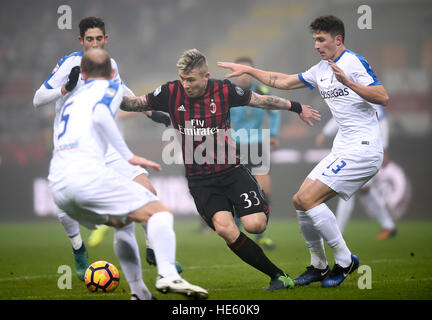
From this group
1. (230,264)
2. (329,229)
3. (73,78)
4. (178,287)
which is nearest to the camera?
(178,287)

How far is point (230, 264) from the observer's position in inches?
325

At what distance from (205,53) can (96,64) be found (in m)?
15.5

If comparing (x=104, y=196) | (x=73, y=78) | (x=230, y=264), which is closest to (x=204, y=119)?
(x=73, y=78)

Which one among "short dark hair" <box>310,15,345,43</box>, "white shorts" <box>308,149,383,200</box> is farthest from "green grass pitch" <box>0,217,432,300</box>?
"short dark hair" <box>310,15,345,43</box>

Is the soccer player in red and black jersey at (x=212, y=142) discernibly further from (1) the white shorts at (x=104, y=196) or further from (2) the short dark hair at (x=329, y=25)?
(1) the white shorts at (x=104, y=196)

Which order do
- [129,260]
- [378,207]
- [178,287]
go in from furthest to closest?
[378,207], [129,260], [178,287]

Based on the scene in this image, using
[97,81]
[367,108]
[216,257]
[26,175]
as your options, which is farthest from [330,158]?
[26,175]

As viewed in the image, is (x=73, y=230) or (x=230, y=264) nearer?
(x=73, y=230)

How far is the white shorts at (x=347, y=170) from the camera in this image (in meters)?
6.20

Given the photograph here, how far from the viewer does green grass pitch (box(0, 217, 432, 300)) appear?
5.83 meters

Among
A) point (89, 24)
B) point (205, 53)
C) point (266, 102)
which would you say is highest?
point (205, 53)

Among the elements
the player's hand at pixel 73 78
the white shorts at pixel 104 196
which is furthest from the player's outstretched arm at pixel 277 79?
the white shorts at pixel 104 196

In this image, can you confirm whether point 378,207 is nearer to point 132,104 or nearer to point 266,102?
point 266,102

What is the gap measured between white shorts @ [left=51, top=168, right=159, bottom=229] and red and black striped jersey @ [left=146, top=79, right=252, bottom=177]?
52.9 inches
